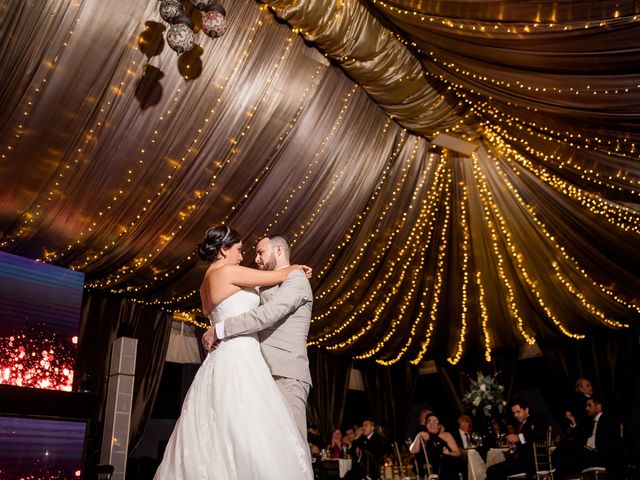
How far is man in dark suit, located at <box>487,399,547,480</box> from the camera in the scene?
5.75 m

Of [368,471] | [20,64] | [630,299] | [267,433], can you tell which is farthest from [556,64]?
[368,471]

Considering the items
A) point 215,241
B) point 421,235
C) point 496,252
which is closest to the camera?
point 215,241

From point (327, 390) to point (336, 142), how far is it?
210 inches

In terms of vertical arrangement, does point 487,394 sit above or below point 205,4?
below

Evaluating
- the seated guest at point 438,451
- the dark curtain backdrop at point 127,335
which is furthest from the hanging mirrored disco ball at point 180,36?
the seated guest at point 438,451

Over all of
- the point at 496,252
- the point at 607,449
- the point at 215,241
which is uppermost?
the point at 496,252

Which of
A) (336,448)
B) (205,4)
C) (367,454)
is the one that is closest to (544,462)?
(367,454)

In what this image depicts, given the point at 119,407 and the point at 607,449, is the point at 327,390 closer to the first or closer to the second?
the point at 119,407

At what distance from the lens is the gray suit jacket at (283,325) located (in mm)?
2627

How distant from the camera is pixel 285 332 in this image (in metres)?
2.85

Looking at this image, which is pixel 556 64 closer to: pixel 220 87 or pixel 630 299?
pixel 220 87

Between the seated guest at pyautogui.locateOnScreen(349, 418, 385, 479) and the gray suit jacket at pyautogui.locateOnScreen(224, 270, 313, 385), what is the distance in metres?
4.93

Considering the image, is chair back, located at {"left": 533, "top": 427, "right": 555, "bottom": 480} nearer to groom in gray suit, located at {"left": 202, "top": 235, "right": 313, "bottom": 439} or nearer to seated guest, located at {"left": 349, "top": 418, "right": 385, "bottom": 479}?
seated guest, located at {"left": 349, "top": 418, "right": 385, "bottom": 479}

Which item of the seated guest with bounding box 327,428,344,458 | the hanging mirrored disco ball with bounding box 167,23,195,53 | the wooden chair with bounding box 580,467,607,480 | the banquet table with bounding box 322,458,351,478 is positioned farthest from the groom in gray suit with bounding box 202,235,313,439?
the seated guest with bounding box 327,428,344,458
